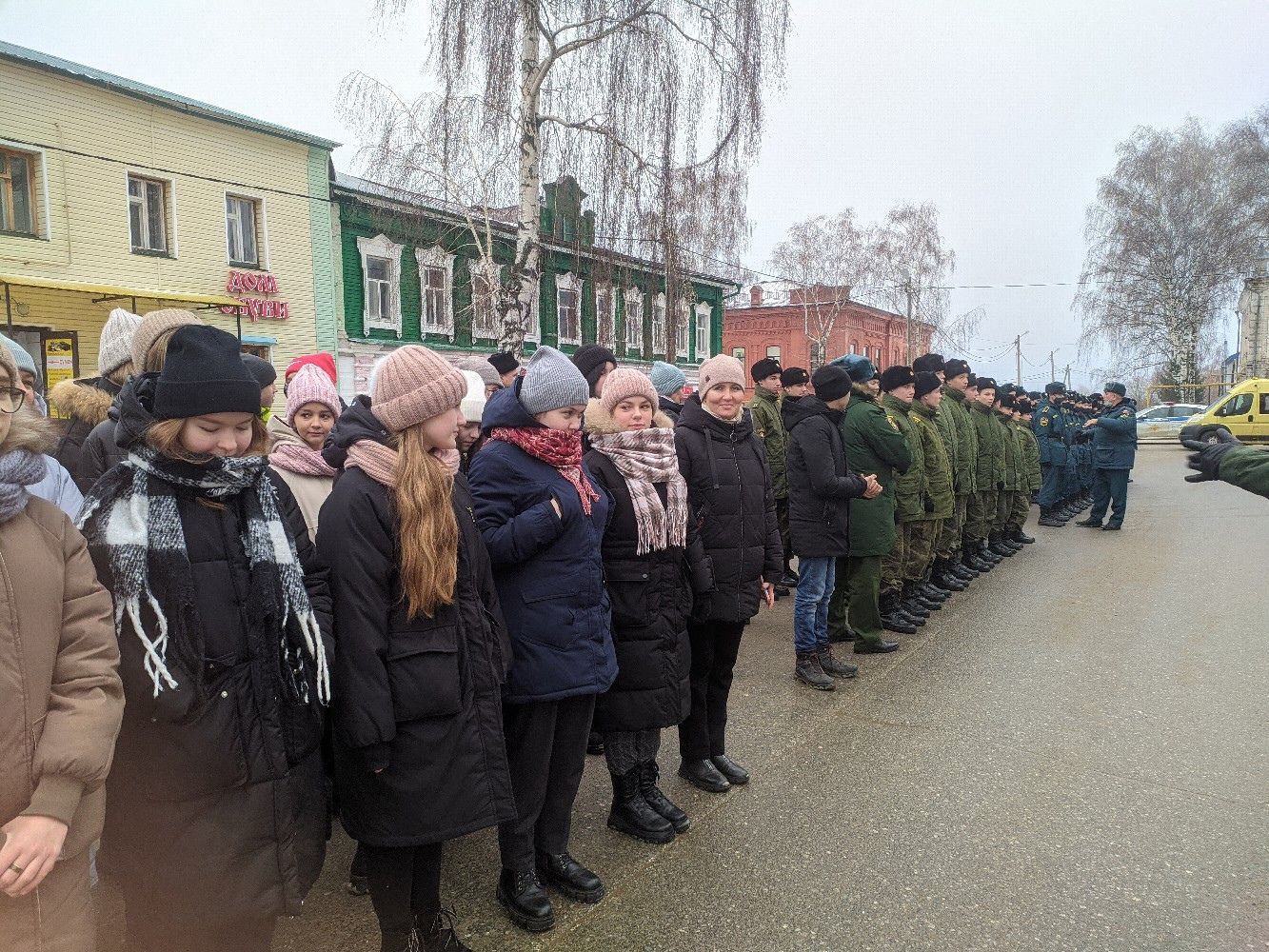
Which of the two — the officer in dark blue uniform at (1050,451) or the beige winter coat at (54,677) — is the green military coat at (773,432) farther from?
the officer in dark blue uniform at (1050,451)

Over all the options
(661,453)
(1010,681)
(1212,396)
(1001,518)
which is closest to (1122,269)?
(1212,396)

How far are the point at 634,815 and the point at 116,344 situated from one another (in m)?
2.91

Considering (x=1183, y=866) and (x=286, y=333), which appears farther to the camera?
(x=286, y=333)

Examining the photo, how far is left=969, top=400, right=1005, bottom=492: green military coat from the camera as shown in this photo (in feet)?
29.5

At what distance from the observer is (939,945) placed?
2721 mm

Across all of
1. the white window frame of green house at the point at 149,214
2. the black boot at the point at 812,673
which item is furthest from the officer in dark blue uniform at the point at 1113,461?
the white window frame of green house at the point at 149,214

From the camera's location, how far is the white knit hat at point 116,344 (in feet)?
11.4

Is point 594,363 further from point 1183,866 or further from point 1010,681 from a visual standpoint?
point 1183,866

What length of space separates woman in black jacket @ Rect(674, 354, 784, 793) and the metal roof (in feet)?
51.1

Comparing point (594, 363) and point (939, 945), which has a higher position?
point (594, 363)

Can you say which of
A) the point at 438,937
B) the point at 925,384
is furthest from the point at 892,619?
the point at 438,937

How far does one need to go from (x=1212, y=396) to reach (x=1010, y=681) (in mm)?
41172

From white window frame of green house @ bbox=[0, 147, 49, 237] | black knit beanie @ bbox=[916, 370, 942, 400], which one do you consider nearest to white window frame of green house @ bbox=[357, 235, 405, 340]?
white window frame of green house @ bbox=[0, 147, 49, 237]

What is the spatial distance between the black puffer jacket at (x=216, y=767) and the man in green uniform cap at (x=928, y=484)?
18.3 feet
